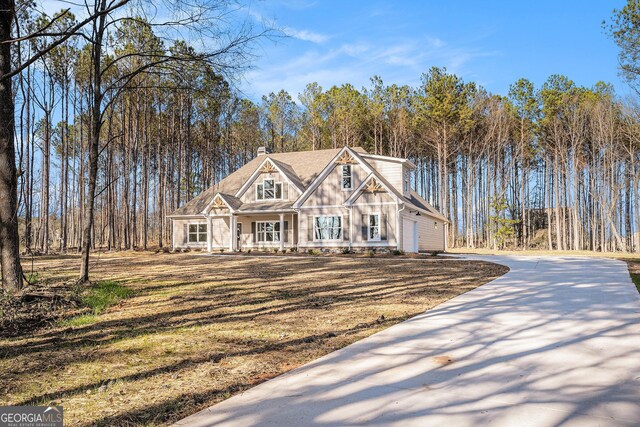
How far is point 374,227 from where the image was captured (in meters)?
24.8

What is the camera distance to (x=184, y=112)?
3597 cm

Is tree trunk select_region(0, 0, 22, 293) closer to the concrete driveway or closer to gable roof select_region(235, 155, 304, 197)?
the concrete driveway

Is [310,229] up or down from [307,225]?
down

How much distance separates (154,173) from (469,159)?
30953 millimetres

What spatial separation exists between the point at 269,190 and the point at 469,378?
2581 cm

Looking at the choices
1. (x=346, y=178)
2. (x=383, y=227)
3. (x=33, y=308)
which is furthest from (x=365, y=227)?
(x=33, y=308)

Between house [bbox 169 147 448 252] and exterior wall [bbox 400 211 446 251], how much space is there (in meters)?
0.07

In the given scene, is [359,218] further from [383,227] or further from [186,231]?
[186,231]

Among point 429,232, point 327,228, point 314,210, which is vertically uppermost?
point 314,210

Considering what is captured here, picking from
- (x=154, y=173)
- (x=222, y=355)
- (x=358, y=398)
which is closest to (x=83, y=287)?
(x=222, y=355)

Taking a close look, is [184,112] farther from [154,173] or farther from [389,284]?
[389,284]

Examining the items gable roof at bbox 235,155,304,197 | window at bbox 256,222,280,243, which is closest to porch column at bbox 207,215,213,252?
gable roof at bbox 235,155,304,197

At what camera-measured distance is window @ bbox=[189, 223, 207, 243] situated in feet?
100

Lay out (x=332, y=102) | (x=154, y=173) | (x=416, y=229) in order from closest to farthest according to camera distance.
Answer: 1. (x=416, y=229)
2. (x=154, y=173)
3. (x=332, y=102)
